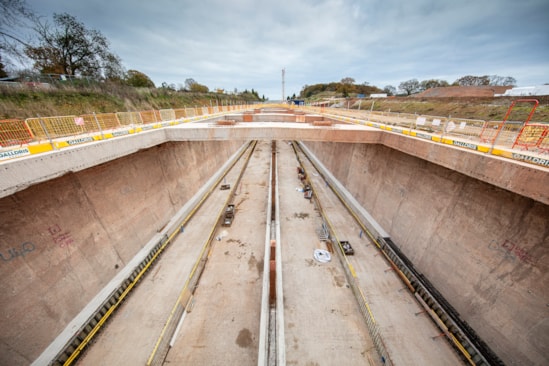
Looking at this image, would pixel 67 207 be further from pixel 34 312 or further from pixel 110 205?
pixel 34 312

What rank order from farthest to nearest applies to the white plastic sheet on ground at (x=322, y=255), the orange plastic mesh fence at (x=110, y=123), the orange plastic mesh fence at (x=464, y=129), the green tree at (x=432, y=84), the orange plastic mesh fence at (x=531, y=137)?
1. the green tree at (x=432, y=84)
2. the white plastic sheet on ground at (x=322, y=255)
3. the orange plastic mesh fence at (x=110, y=123)
4. the orange plastic mesh fence at (x=464, y=129)
5. the orange plastic mesh fence at (x=531, y=137)

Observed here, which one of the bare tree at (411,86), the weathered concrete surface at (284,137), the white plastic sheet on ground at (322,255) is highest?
the bare tree at (411,86)

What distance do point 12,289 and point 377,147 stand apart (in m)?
18.3

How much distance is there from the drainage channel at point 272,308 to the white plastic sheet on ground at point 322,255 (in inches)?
85.6

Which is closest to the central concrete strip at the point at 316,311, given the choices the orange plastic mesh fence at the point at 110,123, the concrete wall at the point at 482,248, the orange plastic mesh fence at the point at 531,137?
the concrete wall at the point at 482,248

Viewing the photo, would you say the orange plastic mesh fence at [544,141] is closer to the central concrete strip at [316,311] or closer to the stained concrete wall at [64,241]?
the central concrete strip at [316,311]

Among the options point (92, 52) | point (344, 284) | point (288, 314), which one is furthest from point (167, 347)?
point (92, 52)

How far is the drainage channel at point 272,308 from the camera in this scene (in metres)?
A: 6.77

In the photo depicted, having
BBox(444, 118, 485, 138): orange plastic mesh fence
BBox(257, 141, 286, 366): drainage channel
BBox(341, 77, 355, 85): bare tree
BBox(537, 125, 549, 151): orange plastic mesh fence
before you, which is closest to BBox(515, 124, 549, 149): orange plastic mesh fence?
BBox(537, 125, 549, 151): orange plastic mesh fence

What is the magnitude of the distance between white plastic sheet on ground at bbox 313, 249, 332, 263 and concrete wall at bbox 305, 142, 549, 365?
13.5ft

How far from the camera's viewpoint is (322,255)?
35.8 feet

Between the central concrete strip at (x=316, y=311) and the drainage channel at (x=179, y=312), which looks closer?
the drainage channel at (x=179, y=312)

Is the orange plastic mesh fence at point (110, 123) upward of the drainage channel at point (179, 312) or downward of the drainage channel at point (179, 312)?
upward

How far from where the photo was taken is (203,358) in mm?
6816
